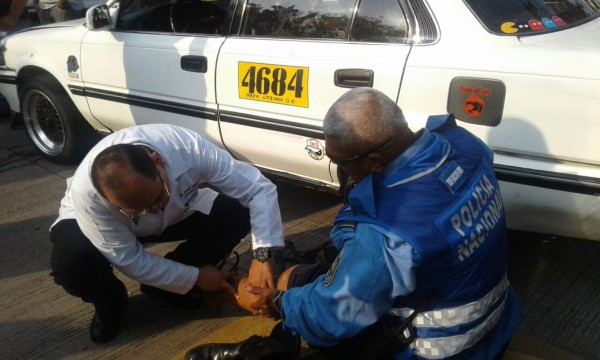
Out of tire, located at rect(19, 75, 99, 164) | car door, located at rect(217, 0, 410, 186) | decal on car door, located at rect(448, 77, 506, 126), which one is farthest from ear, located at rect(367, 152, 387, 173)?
tire, located at rect(19, 75, 99, 164)

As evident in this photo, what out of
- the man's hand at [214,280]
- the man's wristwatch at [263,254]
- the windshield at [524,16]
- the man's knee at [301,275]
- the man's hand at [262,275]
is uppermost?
the windshield at [524,16]

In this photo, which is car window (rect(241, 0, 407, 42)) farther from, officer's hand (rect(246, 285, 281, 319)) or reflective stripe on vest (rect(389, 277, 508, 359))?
reflective stripe on vest (rect(389, 277, 508, 359))

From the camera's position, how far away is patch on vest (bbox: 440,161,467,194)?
1513 millimetres

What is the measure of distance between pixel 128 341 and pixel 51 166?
248cm

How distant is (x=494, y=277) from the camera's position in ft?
5.36

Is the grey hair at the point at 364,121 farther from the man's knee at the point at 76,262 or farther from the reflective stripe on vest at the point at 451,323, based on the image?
the man's knee at the point at 76,262

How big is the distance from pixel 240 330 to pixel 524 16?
1.90 meters

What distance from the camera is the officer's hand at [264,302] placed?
2064 millimetres

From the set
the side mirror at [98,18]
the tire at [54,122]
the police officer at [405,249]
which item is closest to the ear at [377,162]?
the police officer at [405,249]

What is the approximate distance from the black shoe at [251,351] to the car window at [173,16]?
7.60 ft

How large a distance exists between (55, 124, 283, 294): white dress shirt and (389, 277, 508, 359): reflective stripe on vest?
2.89 feet

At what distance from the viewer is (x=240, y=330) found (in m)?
2.50

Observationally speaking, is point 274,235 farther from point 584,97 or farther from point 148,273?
point 584,97

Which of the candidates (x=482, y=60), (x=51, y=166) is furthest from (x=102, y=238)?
(x=51, y=166)
